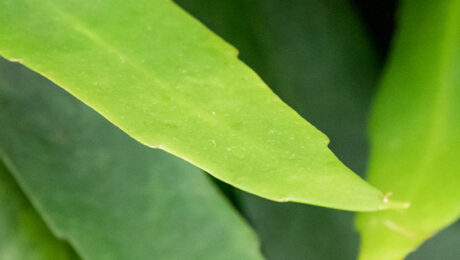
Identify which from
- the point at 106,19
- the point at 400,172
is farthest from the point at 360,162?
the point at 106,19

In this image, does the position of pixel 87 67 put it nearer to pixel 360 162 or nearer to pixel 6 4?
pixel 6 4

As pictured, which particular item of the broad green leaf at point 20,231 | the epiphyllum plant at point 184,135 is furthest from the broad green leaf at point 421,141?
the broad green leaf at point 20,231

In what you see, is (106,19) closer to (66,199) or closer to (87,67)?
(87,67)

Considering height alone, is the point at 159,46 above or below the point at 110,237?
above

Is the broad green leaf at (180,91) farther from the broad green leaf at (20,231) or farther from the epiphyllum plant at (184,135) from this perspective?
the broad green leaf at (20,231)

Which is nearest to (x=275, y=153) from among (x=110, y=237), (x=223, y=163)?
(x=223, y=163)

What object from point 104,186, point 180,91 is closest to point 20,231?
point 104,186
